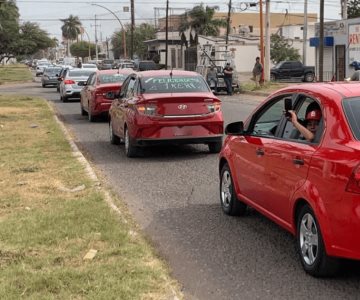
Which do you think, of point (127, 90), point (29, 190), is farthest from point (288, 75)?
point (29, 190)

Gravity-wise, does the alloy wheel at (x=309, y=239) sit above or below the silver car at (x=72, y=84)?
below

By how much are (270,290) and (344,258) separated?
0.61 meters

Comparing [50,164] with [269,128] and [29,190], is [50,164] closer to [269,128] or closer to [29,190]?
[29,190]

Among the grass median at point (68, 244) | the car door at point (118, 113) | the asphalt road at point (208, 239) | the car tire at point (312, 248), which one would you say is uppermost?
the car door at point (118, 113)

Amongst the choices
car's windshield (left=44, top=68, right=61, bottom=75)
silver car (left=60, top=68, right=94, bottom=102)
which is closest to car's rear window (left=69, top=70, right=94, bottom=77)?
silver car (left=60, top=68, right=94, bottom=102)

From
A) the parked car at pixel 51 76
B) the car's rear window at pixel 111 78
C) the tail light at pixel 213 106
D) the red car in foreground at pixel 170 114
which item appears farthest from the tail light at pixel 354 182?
the parked car at pixel 51 76

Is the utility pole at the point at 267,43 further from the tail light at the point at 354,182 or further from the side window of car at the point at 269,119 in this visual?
the tail light at the point at 354,182

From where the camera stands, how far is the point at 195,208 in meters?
7.66

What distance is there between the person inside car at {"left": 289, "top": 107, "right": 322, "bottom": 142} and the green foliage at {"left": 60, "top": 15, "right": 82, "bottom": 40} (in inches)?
6944

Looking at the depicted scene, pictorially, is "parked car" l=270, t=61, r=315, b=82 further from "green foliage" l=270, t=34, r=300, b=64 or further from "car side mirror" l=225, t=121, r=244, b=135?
"car side mirror" l=225, t=121, r=244, b=135

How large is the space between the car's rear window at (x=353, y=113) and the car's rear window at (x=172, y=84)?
266 inches

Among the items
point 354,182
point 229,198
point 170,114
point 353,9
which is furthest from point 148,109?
point 353,9

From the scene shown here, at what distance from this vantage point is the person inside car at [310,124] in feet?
17.2

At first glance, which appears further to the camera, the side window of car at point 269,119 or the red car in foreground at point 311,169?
the side window of car at point 269,119
